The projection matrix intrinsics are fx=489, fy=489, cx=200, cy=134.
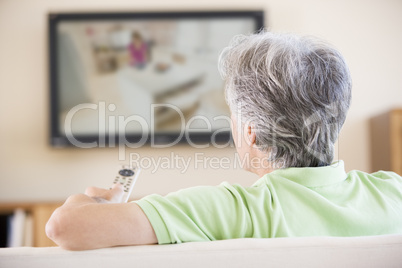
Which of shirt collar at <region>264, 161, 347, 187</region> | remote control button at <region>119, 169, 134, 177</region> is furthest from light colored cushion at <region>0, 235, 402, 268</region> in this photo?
remote control button at <region>119, 169, 134, 177</region>

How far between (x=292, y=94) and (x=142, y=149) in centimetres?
208

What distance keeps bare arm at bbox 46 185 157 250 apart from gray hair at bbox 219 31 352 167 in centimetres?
37

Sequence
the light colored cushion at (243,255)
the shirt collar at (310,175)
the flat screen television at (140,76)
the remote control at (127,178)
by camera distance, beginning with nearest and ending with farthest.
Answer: the light colored cushion at (243,255), the shirt collar at (310,175), the remote control at (127,178), the flat screen television at (140,76)

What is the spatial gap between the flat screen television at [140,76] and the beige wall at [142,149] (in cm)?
10

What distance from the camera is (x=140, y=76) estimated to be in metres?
2.95

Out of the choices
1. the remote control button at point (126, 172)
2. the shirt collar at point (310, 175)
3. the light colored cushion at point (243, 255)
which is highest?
the shirt collar at point (310, 175)

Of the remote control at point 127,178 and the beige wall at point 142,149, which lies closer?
the remote control at point 127,178

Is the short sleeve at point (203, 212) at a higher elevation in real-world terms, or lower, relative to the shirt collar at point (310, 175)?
lower

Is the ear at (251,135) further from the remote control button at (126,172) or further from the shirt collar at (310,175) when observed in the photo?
the remote control button at (126,172)

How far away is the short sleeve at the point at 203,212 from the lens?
77 centimetres

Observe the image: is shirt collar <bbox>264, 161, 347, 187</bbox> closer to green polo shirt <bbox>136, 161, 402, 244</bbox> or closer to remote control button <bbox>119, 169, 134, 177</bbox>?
green polo shirt <bbox>136, 161, 402, 244</bbox>

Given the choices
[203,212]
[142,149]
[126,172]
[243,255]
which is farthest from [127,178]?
[142,149]

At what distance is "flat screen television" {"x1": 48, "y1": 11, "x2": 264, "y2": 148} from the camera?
2.91m

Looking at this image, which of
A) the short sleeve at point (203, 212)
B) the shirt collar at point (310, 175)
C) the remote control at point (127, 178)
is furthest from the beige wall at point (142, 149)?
the short sleeve at point (203, 212)
